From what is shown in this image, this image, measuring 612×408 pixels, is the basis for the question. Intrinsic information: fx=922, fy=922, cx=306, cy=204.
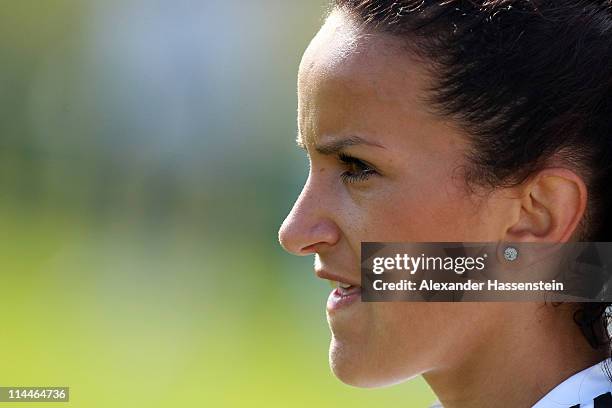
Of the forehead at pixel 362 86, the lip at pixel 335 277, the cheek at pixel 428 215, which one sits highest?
the forehead at pixel 362 86

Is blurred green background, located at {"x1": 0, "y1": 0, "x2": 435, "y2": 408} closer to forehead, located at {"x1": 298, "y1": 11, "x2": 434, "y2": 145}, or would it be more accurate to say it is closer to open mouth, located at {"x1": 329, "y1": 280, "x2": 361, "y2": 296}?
open mouth, located at {"x1": 329, "y1": 280, "x2": 361, "y2": 296}

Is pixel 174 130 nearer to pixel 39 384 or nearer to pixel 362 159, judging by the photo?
pixel 39 384

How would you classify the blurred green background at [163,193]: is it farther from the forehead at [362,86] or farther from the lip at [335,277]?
the forehead at [362,86]

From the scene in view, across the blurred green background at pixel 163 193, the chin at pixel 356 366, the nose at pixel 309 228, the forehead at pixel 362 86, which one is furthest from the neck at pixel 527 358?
the blurred green background at pixel 163 193

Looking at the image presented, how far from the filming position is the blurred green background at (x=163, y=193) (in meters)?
5.54

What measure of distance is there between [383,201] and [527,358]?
0.39 meters

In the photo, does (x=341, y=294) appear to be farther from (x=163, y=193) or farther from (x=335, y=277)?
(x=163, y=193)

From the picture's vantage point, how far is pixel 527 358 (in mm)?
1665

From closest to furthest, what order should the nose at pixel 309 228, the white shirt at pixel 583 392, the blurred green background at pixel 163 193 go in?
the white shirt at pixel 583 392
the nose at pixel 309 228
the blurred green background at pixel 163 193

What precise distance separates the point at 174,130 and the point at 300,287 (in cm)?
159

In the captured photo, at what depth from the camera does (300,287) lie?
21.8ft

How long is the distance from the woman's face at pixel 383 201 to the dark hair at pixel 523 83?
0.12 feet

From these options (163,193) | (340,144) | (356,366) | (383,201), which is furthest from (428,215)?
(163,193)

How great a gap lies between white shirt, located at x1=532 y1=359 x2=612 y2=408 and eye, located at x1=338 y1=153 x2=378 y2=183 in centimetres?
50
